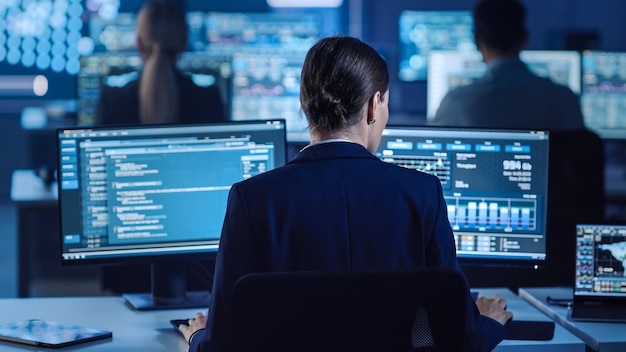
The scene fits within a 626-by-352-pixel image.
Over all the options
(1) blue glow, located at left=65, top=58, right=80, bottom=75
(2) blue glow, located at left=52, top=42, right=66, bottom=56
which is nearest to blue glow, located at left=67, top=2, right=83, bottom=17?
(2) blue glow, located at left=52, top=42, right=66, bottom=56

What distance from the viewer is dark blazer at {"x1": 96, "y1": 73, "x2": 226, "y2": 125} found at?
4438 mm

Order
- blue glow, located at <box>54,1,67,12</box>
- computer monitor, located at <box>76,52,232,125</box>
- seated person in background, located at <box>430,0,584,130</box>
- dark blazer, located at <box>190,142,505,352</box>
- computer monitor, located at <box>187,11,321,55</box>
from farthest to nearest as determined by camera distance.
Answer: blue glow, located at <box>54,1,67,12</box>
computer monitor, located at <box>187,11,321,55</box>
computer monitor, located at <box>76,52,232,125</box>
seated person in background, located at <box>430,0,584,130</box>
dark blazer, located at <box>190,142,505,352</box>

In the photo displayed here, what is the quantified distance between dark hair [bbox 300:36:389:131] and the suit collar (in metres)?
0.04

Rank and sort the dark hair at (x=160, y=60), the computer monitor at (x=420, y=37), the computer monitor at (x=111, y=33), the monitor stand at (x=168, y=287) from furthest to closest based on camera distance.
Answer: the computer monitor at (x=111, y=33)
the computer monitor at (x=420, y=37)
the dark hair at (x=160, y=60)
the monitor stand at (x=168, y=287)

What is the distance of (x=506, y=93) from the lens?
3.86 meters

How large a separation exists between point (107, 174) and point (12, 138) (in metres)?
6.07

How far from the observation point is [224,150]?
252 cm

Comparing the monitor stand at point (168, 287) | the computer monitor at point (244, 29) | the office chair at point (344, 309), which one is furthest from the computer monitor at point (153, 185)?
the computer monitor at point (244, 29)

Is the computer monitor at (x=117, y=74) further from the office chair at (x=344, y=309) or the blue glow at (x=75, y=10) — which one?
the office chair at (x=344, y=309)

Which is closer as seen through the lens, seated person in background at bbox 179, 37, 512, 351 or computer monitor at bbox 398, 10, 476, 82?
seated person in background at bbox 179, 37, 512, 351

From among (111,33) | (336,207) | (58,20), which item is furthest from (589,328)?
(58,20)

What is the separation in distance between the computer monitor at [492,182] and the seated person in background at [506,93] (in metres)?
1.20

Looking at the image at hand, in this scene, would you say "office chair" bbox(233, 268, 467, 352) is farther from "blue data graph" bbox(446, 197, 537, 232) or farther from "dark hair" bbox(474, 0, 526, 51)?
"dark hair" bbox(474, 0, 526, 51)

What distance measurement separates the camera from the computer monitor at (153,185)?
2.46 m
